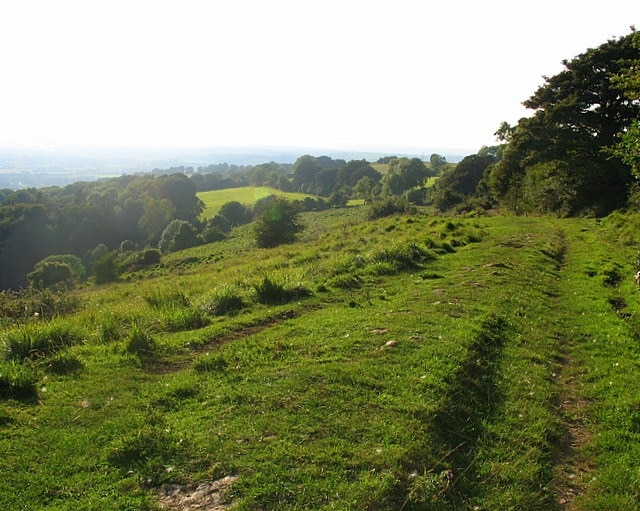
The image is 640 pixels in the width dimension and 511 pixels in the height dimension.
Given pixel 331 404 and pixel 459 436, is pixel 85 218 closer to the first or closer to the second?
pixel 331 404

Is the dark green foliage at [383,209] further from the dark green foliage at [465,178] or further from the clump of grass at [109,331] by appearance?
the clump of grass at [109,331]

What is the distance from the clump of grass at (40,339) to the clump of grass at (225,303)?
3.28 m

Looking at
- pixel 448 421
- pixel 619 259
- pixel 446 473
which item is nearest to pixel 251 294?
pixel 448 421

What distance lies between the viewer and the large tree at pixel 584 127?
31.7 m

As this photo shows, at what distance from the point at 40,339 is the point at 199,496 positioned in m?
5.89

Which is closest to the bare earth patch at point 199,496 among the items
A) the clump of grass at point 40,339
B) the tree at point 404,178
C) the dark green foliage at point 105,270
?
the clump of grass at point 40,339

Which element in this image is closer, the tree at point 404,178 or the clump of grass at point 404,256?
the clump of grass at point 404,256

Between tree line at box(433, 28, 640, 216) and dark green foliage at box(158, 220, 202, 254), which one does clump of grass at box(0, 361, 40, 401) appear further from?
dark green foliage at box(158, 220, 202, 254)

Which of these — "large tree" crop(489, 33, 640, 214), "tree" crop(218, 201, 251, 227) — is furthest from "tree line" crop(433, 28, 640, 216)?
"tree" crop(218, 201, 251, 227)

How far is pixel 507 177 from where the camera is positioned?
42156 mm

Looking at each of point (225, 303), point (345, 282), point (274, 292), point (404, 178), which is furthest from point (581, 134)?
point (404, 178)

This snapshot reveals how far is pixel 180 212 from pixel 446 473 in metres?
114

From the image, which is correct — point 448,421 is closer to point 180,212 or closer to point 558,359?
point 558,359

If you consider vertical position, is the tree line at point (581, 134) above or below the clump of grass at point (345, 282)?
above
